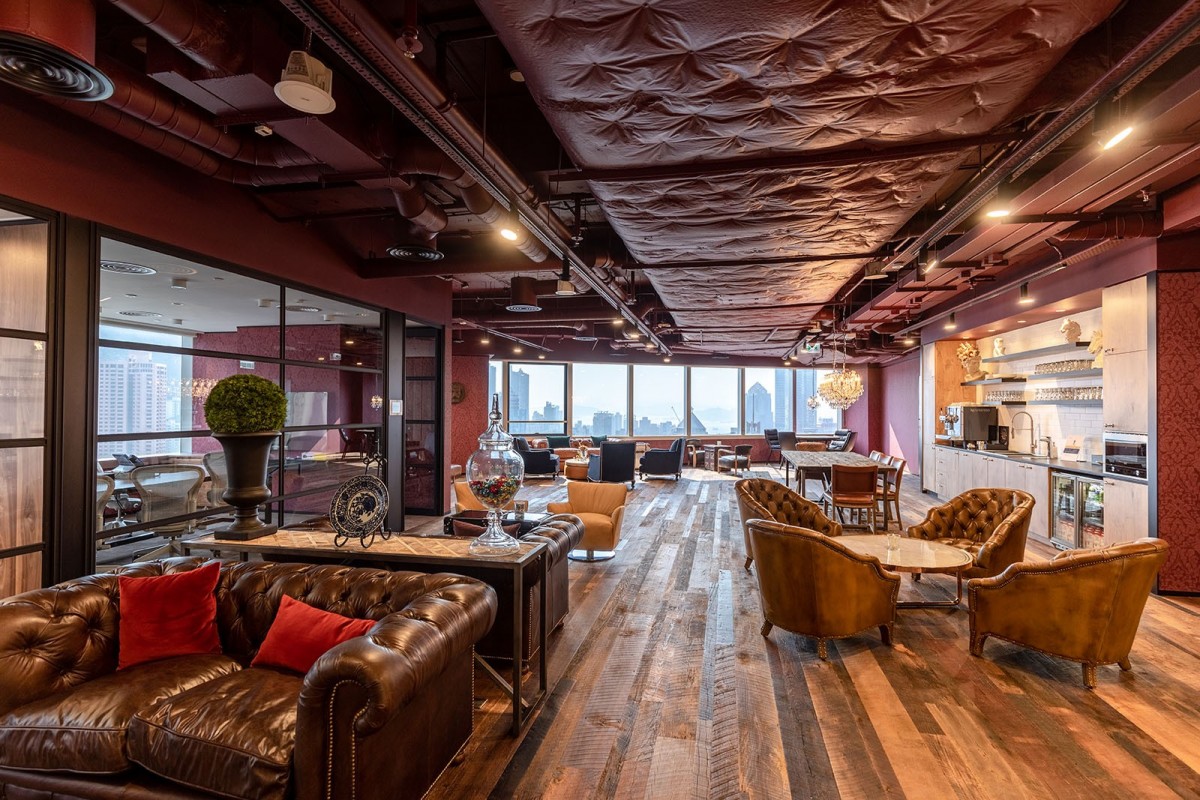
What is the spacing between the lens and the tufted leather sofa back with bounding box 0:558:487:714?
84.4 inches

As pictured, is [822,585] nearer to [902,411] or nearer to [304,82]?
[304,82]

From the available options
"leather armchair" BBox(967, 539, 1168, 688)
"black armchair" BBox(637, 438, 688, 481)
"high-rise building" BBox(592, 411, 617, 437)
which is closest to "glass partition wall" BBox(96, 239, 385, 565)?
"leather armchair" BBox(967, 539, 1168, 688)

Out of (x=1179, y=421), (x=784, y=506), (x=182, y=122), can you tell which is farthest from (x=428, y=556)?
(x=1179, y=421)

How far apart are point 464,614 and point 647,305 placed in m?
6.80

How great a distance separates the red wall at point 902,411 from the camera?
1295 centimetres

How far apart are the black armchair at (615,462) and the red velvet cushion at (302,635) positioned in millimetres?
8242

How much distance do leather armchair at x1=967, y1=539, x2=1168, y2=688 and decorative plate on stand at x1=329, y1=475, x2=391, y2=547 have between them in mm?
3679

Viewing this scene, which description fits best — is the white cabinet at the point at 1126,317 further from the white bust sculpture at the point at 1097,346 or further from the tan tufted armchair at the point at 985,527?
the tan tufted armchair at the point at 985,527

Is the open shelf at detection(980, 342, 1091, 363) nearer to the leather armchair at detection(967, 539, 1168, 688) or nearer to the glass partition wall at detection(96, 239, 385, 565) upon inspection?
the leather armchair at detection(967, 539, 1168, 688)

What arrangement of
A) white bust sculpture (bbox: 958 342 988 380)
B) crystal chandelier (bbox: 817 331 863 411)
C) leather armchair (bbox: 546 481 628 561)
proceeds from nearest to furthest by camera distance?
leather armchair (bbox: 546 481 628 561) → white bust sculpture (bbox: 958 342 988 380) → crystal chandelier (bbox: 817 331 863 411)

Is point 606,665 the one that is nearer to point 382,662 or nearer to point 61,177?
point 382,662

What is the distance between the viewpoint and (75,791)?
1893 millimetres

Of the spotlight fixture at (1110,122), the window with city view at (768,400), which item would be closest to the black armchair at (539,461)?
the window with city view at (768,400)

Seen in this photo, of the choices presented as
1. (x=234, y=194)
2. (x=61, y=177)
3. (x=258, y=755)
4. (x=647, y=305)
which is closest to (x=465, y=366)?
(x=647, y=305)
